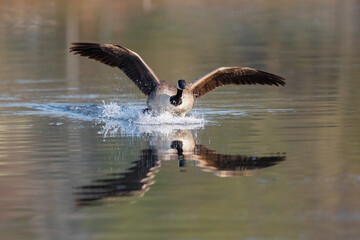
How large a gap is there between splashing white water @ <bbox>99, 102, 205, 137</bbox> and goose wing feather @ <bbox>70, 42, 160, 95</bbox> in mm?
590

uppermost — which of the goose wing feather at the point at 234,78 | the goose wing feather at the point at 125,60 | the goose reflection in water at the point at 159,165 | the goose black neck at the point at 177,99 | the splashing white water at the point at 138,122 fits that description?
the goose wing feather at the point at 125,60

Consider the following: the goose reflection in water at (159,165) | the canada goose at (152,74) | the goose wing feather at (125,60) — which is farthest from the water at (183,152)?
the goose wing feather at (125,60)

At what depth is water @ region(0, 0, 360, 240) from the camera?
8.30m

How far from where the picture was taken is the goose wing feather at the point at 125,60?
53.3 feet

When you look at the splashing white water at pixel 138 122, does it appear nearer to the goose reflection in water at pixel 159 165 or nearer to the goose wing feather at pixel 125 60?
the goose wing feather at pixel 125 60

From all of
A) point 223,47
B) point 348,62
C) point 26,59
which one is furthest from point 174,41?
point 348,62

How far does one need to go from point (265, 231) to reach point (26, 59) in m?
21.3

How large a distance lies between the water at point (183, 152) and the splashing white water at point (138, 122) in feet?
0.11

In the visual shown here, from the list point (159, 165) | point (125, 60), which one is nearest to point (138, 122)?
point (125, 60)

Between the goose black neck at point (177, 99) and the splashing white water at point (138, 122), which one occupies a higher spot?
the goose black neck at point (177, 99)

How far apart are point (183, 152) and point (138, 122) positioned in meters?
3.34

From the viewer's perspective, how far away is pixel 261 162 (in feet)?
36.4

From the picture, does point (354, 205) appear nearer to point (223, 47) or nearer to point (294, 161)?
point (294, 161)

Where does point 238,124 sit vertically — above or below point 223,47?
below
